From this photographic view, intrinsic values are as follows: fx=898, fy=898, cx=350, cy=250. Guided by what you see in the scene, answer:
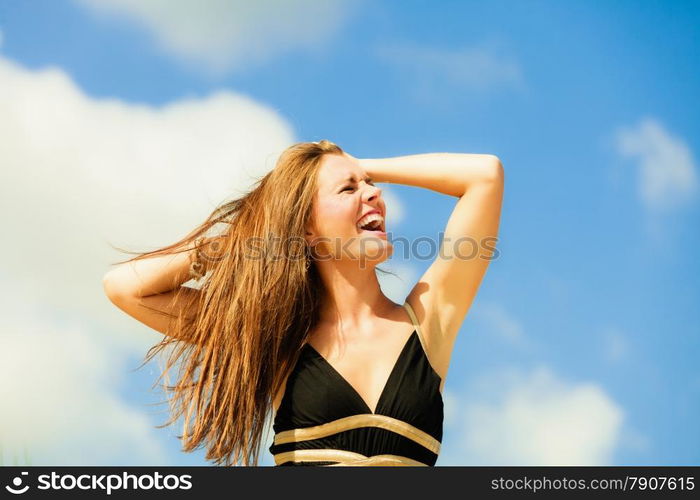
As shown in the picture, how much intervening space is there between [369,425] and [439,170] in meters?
A: 1.33

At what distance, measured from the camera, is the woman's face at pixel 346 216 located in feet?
14.3

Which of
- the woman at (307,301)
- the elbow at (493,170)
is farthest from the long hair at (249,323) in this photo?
the elbow at (493,170)

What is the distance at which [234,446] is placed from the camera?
4445 mm

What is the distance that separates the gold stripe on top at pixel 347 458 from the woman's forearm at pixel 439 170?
4.46 ft

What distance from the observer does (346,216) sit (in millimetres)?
4367

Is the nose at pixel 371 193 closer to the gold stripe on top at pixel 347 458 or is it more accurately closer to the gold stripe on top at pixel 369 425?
the gold stripe on top at pixel 369 425

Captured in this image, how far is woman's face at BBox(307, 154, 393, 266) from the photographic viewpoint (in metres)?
4.35

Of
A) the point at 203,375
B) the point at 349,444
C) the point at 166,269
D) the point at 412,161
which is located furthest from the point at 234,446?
the point at 412,161

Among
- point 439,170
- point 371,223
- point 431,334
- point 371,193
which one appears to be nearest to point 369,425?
point 431,334

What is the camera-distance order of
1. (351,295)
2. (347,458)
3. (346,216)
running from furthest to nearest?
(351,295) < (346,216) < (347,458)

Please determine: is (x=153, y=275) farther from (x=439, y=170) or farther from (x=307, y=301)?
(x=439, y=170)

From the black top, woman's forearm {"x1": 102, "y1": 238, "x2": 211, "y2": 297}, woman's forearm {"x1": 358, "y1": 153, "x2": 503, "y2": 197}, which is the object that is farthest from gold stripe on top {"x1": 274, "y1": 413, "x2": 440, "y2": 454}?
woman's forearm {"x1": 358, "y1": 153, "x2": 503, "y2": 197}

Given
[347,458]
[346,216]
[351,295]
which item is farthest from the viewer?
[351,295]

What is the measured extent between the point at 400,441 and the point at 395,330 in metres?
0.57
